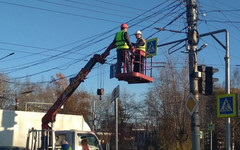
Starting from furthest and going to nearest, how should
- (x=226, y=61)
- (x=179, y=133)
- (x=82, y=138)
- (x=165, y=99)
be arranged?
(x=165, y=99), (x=179, y=133), (x=226, y=61), (x=82, y=138)

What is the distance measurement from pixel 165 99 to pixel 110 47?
57.3 feet

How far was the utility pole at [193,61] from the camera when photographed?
12055 millimetres

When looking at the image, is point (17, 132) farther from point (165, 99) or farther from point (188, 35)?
point (165, 99)

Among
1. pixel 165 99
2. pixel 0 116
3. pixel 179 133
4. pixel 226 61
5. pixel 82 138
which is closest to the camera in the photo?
pixel 82 138

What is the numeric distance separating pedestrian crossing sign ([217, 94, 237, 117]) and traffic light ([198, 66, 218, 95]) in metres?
1.32

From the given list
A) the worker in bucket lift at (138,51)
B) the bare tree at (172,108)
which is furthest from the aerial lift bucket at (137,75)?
the bare tree at (172,108)

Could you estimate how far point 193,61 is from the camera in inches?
497

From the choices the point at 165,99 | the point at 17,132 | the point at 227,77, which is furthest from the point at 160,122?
the point at 17,132

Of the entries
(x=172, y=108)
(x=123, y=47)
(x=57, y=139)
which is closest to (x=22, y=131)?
(x=57, y=139)

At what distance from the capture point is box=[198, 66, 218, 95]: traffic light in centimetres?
1239

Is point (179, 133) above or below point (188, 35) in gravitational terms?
below

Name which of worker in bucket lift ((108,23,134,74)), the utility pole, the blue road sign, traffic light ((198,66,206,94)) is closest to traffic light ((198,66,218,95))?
traffic light ((198,66,206,94))

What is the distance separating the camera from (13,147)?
1272 cm

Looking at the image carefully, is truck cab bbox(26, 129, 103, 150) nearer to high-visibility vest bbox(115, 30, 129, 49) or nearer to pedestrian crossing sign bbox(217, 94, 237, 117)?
high-visibility vest bbox(115, 30, 129, 49)
